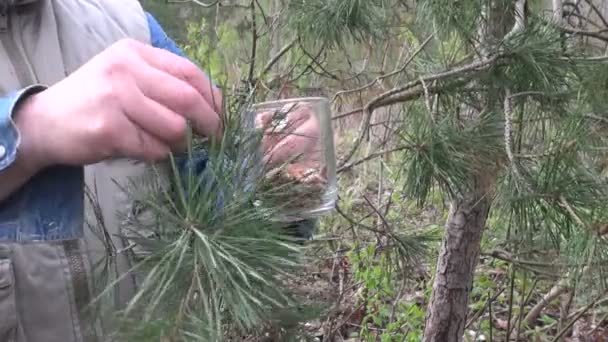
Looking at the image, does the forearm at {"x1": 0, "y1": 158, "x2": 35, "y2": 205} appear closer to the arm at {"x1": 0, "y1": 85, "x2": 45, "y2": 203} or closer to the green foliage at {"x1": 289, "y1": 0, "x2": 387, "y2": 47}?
the arm at {"x1": 0, "y1": 85, "x2": 45, "y2": 203}

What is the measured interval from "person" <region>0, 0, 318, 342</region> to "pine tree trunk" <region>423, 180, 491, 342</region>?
103cm

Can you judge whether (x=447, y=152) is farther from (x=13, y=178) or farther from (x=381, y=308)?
(x=381, y=308)

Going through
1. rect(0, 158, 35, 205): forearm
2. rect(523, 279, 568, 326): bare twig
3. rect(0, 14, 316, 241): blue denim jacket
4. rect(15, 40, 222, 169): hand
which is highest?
rect(15, 40, 222, 169): hand

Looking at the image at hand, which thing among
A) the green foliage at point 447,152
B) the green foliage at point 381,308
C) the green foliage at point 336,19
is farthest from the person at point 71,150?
the green foliage at point 381,308

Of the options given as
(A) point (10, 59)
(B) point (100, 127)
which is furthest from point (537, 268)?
(B) point (100, 127)

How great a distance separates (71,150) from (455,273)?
1.32 meters

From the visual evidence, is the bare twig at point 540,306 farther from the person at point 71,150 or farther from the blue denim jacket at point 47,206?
the blue denim jacket at point 47,206

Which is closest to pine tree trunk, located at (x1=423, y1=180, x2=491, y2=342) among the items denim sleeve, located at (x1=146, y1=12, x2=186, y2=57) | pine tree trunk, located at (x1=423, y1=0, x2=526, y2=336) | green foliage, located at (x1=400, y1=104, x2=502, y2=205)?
pine tree trunk, located at (x1=423, y1=0, x2=526, y2=336)

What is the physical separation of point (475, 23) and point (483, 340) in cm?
140

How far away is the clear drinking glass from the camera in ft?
1.83

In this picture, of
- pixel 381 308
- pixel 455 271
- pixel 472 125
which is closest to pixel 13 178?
pixel 472 125

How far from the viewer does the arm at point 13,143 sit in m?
0.50

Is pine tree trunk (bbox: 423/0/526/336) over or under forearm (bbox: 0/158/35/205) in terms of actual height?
under

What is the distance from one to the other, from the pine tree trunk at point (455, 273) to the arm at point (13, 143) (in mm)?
1154
